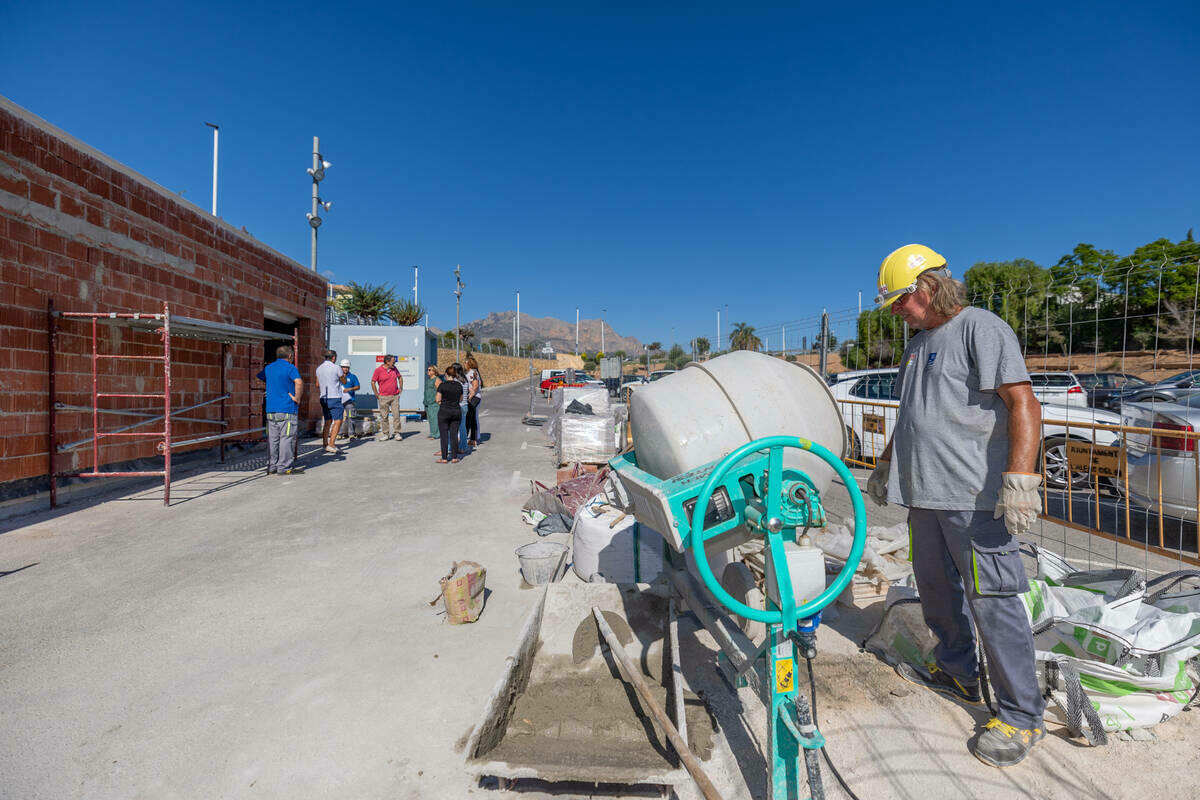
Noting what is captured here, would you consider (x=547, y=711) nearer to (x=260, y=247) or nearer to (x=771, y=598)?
(x=771, y=598)

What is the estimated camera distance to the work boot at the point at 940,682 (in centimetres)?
255

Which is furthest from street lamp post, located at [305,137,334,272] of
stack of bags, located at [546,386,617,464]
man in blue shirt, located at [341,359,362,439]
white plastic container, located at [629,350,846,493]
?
white plastic container, located at [629,350,846,493]

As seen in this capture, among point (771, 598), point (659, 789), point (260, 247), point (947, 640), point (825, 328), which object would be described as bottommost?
point (659, 789)

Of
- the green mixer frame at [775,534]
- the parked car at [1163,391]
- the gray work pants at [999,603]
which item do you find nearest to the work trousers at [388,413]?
the green mixer frame at [775,534]

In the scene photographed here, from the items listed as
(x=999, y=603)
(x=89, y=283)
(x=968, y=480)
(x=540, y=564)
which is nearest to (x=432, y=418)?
(x=89, y=283)

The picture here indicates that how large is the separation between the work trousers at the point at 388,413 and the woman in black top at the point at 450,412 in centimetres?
305

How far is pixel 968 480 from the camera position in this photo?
224cm

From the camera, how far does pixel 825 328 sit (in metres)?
6.47

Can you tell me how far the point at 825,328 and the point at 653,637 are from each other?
482 cm

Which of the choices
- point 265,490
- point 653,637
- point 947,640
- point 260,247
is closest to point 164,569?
point 265,490

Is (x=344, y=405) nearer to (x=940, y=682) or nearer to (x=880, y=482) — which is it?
(x=880, y=482)

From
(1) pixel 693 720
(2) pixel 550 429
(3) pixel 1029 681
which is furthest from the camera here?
(2) pixel 550 429

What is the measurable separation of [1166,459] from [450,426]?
331 inches

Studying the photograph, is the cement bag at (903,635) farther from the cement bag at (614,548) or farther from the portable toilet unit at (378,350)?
the portable toilet unit at (378,350)
